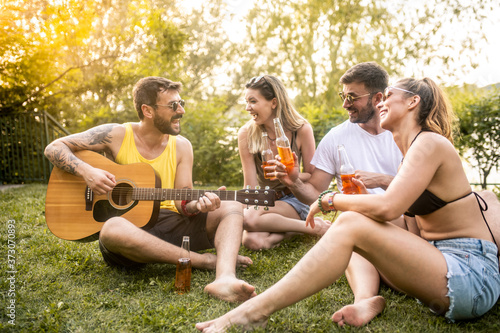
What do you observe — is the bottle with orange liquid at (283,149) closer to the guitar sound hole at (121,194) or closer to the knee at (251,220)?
the knee at (251,220)

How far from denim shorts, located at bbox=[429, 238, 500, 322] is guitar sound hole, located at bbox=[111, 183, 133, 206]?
8.15ft

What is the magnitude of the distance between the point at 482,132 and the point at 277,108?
5.90m

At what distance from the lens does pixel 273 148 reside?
4.37 metres

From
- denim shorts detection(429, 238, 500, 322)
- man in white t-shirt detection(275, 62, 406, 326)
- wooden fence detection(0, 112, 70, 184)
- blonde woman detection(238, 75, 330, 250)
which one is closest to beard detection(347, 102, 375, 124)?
man in white t-shirt detection(275, 62, 406, 326)

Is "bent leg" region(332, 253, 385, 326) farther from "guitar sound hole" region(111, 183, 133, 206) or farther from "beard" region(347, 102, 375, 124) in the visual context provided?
"guitar sound hole" region(111, 183, 133, 206)

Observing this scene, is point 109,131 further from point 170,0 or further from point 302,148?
point 170,0

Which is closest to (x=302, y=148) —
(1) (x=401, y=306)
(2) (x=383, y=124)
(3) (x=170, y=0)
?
(2) (x=383, y=124)

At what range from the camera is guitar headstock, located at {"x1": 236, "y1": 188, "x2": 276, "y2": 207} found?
3.20 m

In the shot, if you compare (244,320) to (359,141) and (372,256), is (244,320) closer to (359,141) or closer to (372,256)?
(372,256)

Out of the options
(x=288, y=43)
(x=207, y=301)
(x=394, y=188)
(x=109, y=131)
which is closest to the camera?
(x=394, y=188)

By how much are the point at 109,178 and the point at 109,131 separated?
580 millimetres

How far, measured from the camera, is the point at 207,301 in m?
2.72

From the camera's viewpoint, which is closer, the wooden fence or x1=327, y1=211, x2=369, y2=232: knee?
x1=327, y1=211, x2=369, y2=232: knee

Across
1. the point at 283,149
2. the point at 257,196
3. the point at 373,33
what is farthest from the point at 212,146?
the point at 373,33
